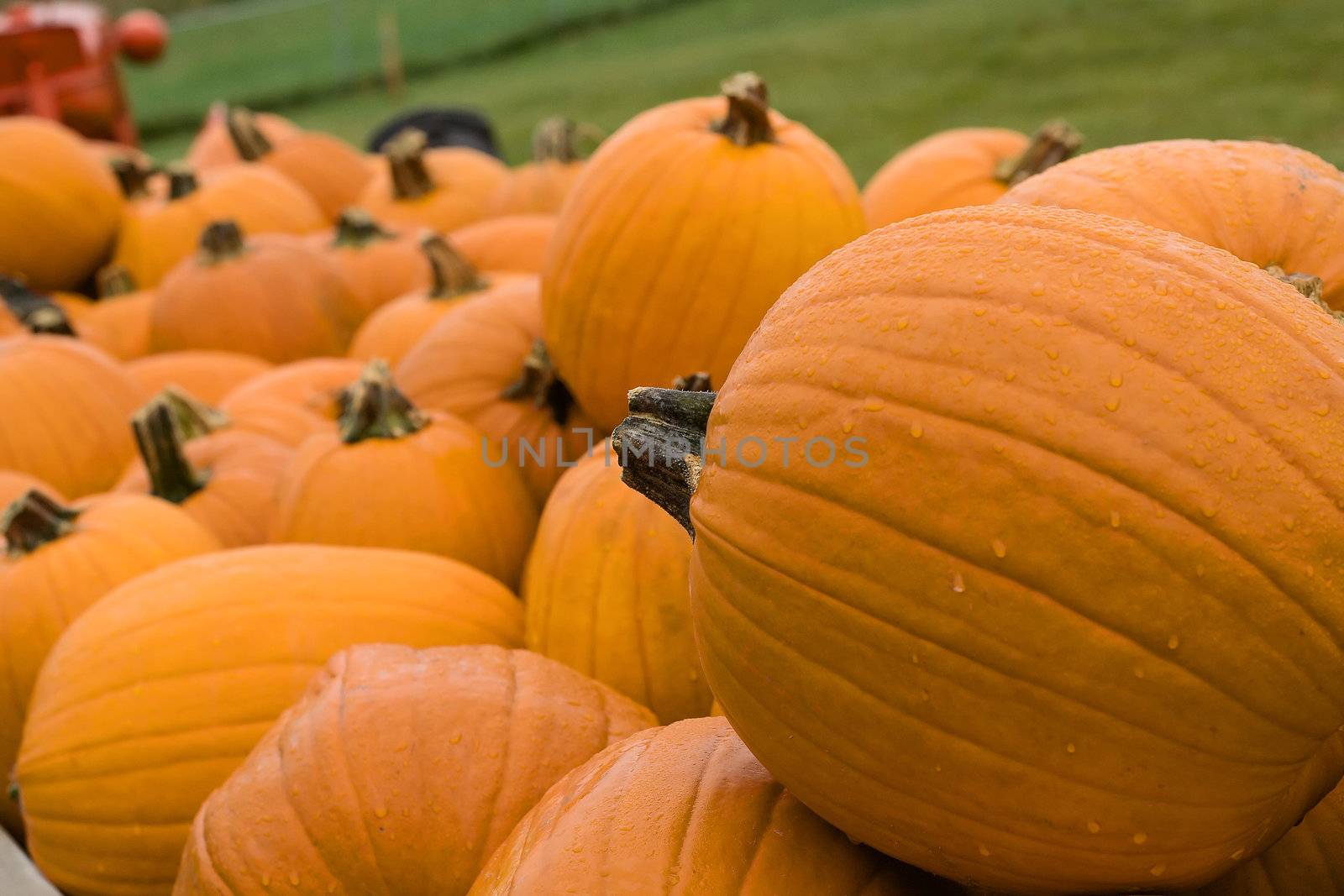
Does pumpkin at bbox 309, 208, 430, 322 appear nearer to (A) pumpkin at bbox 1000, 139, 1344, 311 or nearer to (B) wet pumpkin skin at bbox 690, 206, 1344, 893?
(A) pumpkin at bbox 1000, 139, 1344, 311

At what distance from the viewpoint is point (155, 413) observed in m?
2.43

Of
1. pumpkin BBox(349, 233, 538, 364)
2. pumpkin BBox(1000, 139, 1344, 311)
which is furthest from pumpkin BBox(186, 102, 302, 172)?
pumpkin BBox(1000, 139, 1344, 311)

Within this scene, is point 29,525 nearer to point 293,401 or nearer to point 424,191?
point 293,401

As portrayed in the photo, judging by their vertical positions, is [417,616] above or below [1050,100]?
above

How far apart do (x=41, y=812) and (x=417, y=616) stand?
2.05 feet

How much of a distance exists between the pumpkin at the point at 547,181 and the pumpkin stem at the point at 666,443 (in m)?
3.01

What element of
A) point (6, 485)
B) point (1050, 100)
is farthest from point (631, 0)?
point (6, 485)

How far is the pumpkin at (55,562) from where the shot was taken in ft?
6.72

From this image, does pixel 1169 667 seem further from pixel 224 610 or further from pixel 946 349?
pixel 224 610

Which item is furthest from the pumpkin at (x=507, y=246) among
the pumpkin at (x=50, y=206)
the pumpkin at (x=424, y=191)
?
the pumpkin at (x=50, y=206)

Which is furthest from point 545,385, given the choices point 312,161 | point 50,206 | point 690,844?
point 312,161

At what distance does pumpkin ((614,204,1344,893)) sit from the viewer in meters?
0.83

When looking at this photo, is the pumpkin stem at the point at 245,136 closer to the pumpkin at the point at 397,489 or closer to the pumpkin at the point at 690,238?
the pumpkin at the point at 397,489

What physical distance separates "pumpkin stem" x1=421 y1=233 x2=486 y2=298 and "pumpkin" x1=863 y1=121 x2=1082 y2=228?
3.47 ft
